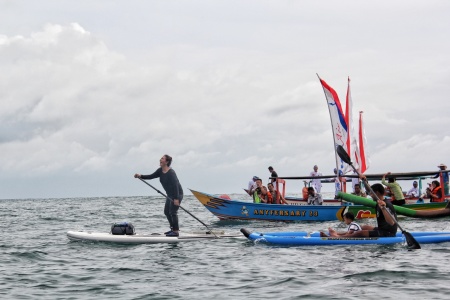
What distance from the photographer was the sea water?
33.1 feet

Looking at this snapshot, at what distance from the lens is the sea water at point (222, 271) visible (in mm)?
10102

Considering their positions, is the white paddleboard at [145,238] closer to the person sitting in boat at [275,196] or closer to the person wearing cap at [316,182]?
the person sitting in boat at [275,196]

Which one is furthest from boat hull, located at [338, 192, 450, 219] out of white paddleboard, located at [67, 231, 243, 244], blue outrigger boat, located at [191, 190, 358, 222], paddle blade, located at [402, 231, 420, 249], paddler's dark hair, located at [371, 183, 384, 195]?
blue outrigger boat, located at [191, 190, 358, 222]

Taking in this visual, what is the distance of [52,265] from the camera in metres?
13.3

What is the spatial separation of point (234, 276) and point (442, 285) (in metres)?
3.71

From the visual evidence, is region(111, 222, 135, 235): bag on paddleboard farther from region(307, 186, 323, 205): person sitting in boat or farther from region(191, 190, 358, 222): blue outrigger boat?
region(307, 186, 323, 205): person sitting in boat

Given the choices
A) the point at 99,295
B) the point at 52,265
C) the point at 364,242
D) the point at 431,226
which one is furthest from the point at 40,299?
the point at 431,226

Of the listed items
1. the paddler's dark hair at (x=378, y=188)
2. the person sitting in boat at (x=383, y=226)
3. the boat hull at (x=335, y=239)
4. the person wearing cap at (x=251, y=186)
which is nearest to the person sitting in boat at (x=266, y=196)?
the person wearing cap at (x=251, y=186)

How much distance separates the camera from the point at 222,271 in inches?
478

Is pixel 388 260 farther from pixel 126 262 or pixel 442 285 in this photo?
pixel 126 262

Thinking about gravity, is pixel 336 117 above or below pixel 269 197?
above

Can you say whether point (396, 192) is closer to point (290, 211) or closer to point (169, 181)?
point (290, 211)

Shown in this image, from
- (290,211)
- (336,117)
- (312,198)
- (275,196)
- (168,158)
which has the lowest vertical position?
(290,211)

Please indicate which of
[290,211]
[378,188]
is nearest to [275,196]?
[290,211]
